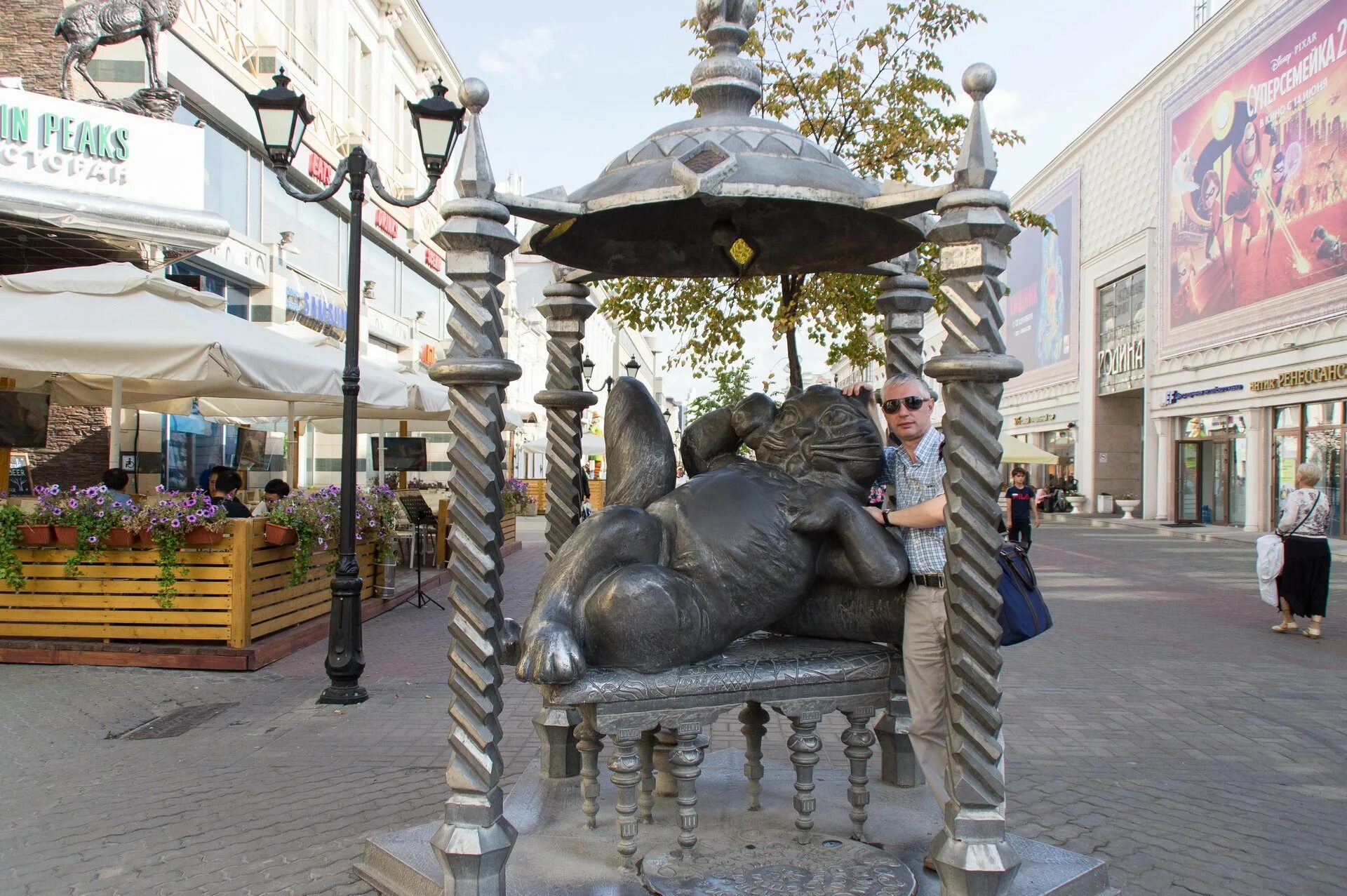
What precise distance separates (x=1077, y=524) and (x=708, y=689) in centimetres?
2775

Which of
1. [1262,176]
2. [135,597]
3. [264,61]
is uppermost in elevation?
[1262,176]

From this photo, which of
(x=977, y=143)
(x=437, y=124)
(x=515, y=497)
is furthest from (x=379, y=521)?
(x=515, y=497)

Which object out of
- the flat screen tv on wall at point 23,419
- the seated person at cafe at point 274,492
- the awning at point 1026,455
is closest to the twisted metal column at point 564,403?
→ the seated person at cafe at point 274,492

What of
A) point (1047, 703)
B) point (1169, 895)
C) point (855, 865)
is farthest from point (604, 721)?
point (1047, 703)

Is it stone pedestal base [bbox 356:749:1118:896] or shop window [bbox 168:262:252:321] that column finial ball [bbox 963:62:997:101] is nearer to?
stone pedestal base [bbox 356:749:1118:896]

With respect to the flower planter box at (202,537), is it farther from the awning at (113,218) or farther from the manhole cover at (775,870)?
the awning at (113,218)

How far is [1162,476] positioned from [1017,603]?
93.6 feet

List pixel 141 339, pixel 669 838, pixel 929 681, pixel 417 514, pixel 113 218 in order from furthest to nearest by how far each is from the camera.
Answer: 1. pixel 417 514
2. pixel 113 218
3. pixel 141 339
4. pixel 669 838
5. pixel 929 681

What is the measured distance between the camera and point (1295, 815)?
437 cm

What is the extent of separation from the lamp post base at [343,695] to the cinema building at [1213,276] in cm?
2044

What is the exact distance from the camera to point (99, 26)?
485 inches

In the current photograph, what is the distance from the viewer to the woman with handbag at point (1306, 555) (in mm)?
9281

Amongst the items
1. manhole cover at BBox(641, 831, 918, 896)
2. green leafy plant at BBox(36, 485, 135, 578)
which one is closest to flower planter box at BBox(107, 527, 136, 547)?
green leafy plant at BBox(36, 485, 135, 578)

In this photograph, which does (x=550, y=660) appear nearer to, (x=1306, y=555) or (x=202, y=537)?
(x=202, y=537)
